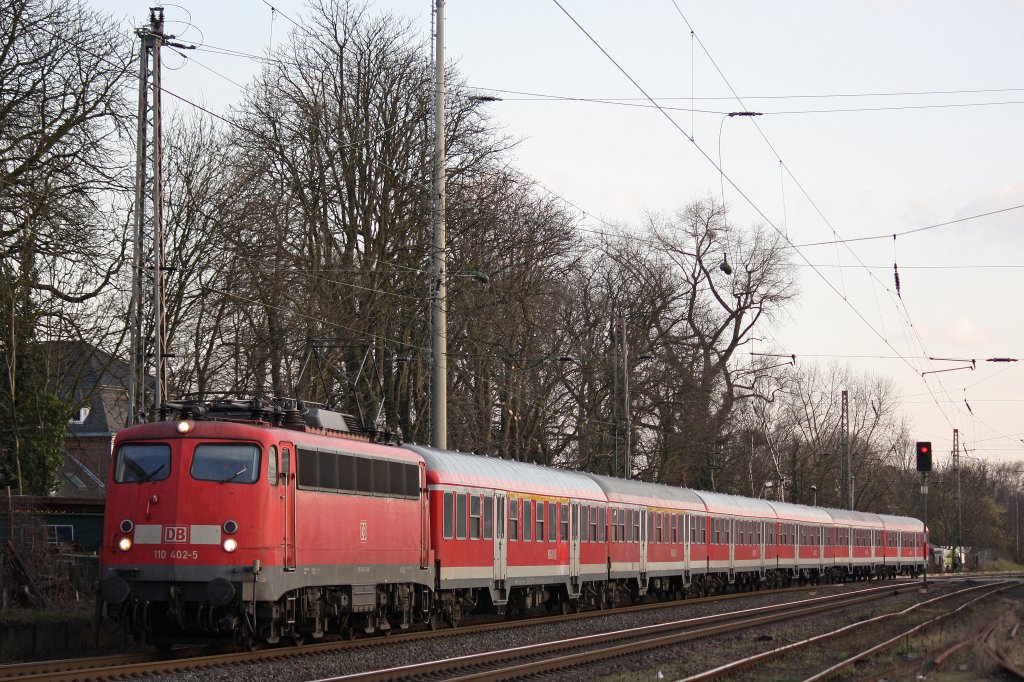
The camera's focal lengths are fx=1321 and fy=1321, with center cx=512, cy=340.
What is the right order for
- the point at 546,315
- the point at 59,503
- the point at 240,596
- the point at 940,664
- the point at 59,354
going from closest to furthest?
the point at 240,596
the point at 940,664
the point at 59,503
the point at 59,354
the point at 546,315

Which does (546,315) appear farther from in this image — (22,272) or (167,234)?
(22,272)

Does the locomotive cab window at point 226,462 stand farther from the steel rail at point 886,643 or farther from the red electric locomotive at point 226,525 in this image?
the steel rail at point 886,643

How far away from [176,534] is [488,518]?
10239mm

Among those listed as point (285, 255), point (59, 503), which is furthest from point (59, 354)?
point (59, 503)

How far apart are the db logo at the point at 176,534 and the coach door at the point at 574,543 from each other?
15.3m

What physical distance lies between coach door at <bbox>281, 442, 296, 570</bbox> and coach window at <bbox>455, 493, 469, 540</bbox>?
23.0 feet

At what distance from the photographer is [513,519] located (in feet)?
92.4

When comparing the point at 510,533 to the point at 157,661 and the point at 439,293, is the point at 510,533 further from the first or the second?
the point at 157,661

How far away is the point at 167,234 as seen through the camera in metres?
37.2

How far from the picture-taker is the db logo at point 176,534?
17391mm

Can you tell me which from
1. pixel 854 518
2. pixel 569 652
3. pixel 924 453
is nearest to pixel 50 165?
pixel 569 652

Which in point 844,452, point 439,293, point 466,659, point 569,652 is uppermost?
point 439,293

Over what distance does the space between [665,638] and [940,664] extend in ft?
15.8

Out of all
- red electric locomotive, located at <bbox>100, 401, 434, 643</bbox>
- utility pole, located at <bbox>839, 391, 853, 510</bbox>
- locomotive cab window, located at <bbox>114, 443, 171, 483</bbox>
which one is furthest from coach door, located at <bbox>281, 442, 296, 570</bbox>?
utility pole, located at <bbox>839, 391, 853, 510</bbox>
